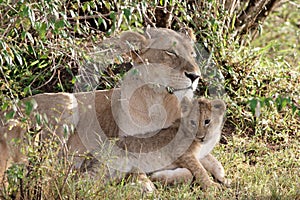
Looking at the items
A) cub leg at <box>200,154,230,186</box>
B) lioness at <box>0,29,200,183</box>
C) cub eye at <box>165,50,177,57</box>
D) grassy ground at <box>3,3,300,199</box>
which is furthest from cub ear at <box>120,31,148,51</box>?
cub leg at <box>200,154,230,186</box>

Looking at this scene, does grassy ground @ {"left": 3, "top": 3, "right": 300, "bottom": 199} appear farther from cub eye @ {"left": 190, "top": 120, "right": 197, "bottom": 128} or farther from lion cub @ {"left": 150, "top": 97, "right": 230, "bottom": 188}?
cub eye @ {"left": 190, "top": 120, "right": 197, "bottom": 128}

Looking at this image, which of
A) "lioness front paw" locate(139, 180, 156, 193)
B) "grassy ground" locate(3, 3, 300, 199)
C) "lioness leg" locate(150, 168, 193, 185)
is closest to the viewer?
"grassy ground" locate(3, 3, 300, 199)

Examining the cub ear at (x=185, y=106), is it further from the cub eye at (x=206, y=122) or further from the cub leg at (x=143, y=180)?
the cub leg at (x=143, y=180)

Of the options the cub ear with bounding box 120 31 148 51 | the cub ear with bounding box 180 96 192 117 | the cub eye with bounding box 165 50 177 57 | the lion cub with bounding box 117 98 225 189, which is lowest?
the lion cub with bounding box 117 98 225 189

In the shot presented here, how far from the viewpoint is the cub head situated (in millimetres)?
5406

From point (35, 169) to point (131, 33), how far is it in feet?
4.52

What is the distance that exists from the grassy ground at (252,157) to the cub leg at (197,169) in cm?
12

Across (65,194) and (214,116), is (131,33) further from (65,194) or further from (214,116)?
(65,194)

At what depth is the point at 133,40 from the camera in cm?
530

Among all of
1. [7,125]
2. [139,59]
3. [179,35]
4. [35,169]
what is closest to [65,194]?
[35,169]

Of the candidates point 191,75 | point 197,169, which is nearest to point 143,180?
point 197,169

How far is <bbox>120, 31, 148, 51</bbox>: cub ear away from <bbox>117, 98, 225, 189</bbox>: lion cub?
21.9 inches

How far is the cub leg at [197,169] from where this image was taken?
5.26m

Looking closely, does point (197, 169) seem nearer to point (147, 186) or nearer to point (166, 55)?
point (147, 186)
